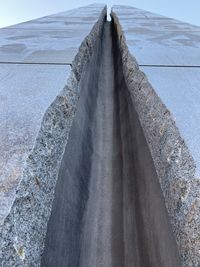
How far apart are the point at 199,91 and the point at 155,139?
210 millimetres

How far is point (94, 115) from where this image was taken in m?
1.38

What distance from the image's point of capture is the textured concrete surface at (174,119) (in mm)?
568

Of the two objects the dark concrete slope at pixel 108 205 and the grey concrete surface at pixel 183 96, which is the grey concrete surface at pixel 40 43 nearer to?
the dark concrete slope at pixel 108 205

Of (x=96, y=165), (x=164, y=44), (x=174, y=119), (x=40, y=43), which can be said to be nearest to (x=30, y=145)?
(x=174, y=119)

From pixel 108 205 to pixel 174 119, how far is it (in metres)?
0.29

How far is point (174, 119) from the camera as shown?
0.77 metres

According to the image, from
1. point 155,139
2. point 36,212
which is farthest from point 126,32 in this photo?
point 36,212

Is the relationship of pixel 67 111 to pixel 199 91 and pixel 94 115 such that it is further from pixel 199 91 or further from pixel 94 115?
pixel 94 115

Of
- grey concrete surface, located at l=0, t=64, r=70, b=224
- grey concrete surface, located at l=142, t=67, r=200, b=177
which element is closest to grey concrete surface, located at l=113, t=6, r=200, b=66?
grey concrete surface, located at l=142, t=67, r=200, b=177

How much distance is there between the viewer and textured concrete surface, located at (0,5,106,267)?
19.4 inches

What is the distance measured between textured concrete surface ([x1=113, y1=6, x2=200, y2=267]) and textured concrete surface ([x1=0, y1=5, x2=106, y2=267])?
0.70 ft

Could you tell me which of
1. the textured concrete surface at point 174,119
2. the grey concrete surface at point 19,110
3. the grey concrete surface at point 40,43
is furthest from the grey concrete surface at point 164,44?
the grey concrete surface at point 19,110

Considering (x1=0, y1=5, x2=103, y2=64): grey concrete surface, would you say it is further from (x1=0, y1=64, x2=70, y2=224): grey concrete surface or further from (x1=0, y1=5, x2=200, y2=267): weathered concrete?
(x1=0, y1=64, x2=70, y2=224): grey concrete surface

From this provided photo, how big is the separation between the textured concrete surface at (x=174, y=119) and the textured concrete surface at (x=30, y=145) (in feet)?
Result: 0.70
